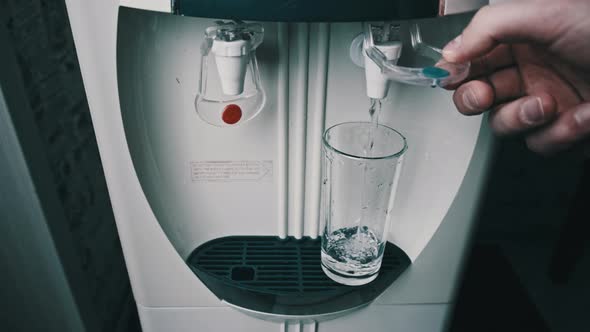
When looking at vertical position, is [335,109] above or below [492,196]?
above

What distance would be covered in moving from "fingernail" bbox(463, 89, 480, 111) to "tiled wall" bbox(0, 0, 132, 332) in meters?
0.54

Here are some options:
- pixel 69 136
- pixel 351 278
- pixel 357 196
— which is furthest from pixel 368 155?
pixel 69 136

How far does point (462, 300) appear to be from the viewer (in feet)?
3.59

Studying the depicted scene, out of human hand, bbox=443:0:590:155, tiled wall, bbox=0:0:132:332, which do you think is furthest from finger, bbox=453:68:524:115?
tiled wall, bbox=0:0:132:332

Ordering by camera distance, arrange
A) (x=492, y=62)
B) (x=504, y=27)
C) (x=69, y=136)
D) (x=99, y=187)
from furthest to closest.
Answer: (x=99, y=187)
(x=69, y=136)
(x=492, y=62)
(x=504, y=27)

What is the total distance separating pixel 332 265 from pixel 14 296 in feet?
1.69

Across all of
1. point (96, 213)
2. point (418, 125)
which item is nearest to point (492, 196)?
point (418, 125)

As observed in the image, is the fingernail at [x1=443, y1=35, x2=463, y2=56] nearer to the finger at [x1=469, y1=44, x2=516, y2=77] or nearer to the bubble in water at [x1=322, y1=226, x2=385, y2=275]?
the finger at [x1=469, y1=44, x2=516, y2=77]

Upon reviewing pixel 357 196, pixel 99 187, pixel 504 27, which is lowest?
pixel 99 187

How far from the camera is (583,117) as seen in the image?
490 mm

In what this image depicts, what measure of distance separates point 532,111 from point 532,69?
0.37 feet

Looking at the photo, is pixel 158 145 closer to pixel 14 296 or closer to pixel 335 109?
pixel 335 109

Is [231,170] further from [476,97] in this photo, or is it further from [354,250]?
[476,97]

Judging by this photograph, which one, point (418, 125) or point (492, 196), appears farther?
point (492, 196)
